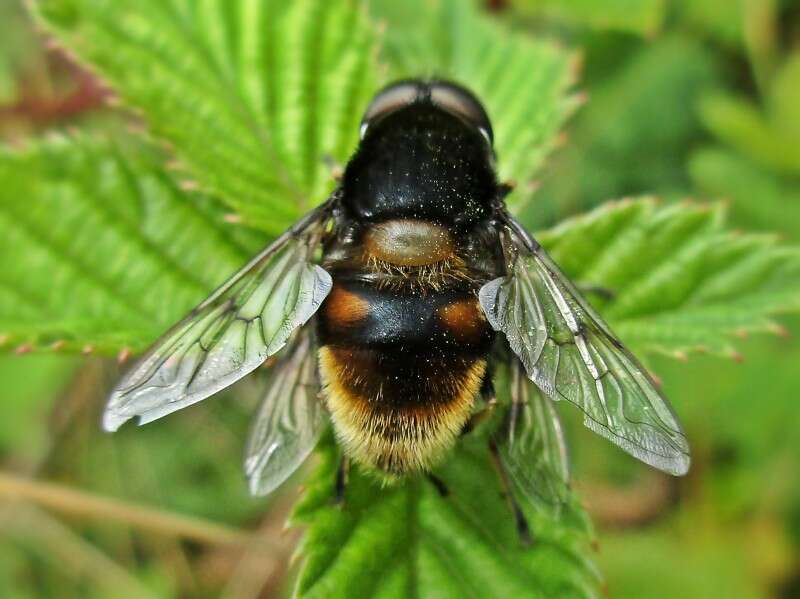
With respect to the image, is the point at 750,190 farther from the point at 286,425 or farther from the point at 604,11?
the point at 286,425

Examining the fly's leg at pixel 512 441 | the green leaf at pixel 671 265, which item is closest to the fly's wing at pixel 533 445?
Result: the fly's leg at pixel 512 441

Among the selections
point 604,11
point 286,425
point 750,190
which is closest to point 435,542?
point 286,425

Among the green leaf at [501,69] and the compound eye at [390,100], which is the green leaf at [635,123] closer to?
the green leaf at [501,69]

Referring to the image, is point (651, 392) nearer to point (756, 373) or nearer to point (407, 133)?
point (407, 133)

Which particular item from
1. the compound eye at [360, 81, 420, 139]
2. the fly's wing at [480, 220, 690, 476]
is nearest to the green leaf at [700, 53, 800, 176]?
the compound eye at [360, 81, 420, 139]

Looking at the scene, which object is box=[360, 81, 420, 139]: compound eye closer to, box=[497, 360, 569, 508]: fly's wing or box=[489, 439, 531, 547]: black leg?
box=[497, 360, 569, 508]: fly's wing

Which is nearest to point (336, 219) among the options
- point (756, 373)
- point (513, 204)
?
point (513, 204)
